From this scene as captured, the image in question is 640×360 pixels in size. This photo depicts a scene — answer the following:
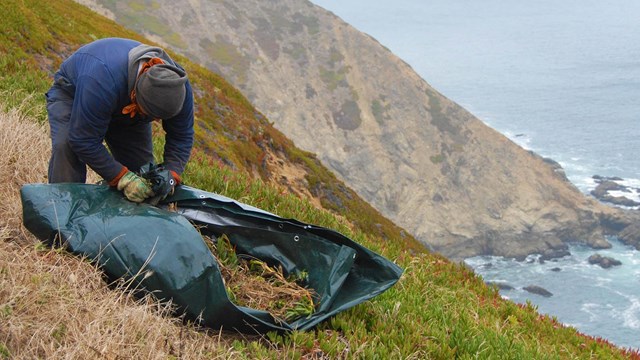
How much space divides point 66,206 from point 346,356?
2691mm

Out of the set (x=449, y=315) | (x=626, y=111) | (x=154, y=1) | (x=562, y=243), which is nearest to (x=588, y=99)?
(x=626, y=111)

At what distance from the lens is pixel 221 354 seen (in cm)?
457

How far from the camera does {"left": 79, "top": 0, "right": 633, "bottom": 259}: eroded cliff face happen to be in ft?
306

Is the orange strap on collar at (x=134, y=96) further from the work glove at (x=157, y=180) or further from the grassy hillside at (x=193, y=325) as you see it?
the grassy hillside at (x=193, y=325)

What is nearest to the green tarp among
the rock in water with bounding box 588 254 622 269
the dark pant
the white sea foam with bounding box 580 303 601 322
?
the dark pant

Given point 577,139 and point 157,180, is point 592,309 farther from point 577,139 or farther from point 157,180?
point 157,180

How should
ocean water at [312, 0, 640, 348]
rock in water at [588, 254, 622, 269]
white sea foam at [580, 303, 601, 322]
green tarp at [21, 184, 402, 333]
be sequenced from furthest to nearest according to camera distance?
rock in water at [588, 254, 622, 269] → ocean water at [312, 0, 640, 348] → white sea foam at [580, 303, 601, 322] → green tarp at [21, 184, 402, 333]

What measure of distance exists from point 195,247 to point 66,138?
1.82 m

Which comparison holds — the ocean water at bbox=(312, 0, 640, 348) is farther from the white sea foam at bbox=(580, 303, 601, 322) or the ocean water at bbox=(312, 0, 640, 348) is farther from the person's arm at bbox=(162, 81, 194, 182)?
the person's arm at bbox=(162, 81, 194, 182)

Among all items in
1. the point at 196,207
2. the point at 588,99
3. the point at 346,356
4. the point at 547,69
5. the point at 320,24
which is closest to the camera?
the point at 346,356

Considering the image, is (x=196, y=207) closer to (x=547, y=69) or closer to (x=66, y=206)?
(x=66, y=206)

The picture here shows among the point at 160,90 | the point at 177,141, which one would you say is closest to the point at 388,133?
the point at 177,141

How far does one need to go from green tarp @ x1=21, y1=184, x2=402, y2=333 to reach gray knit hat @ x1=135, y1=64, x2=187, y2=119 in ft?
2.87

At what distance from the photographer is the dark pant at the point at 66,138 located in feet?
19.4
